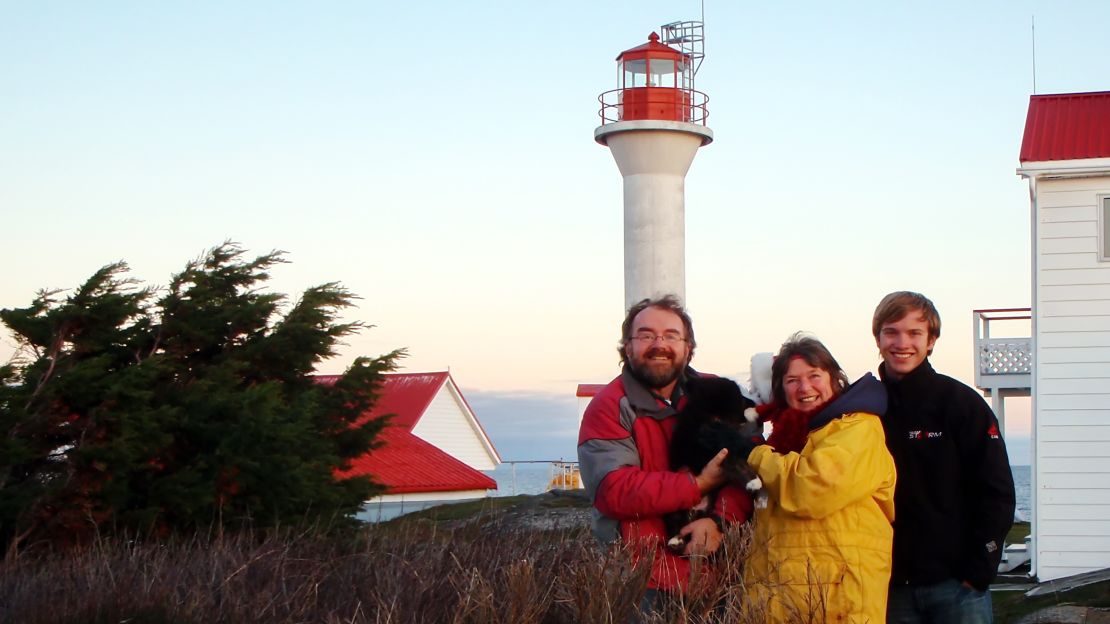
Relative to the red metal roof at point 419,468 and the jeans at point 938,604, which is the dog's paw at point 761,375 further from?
the red metal roof at point 419,468

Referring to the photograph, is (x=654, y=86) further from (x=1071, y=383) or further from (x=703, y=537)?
(x=703, y=537)

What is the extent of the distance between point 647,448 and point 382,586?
1.31m

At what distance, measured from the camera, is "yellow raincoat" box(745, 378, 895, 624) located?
179 inches

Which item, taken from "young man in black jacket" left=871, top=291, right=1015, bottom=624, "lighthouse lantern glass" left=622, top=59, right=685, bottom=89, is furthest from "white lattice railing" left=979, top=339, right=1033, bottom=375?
"young man in black jacket" left=871, top=291, right=1015, bottom=624

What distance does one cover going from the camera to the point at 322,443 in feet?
37.0

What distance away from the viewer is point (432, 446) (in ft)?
106

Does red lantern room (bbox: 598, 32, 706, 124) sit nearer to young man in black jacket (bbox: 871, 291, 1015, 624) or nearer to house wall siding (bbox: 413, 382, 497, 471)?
house wall siding (bbox: 413, 382, 497, 471)

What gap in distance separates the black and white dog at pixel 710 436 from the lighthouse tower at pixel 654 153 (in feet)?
69.2

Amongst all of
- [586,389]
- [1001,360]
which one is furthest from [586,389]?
[1001,360]

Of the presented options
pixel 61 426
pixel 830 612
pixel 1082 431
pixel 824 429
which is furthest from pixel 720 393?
pixel 1082 431

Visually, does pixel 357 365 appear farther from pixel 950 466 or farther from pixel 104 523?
pixel 950 466

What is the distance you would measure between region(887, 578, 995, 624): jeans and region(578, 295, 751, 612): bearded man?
0.69m

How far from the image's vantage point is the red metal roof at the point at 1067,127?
588 inches

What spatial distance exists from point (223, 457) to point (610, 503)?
240 inches
